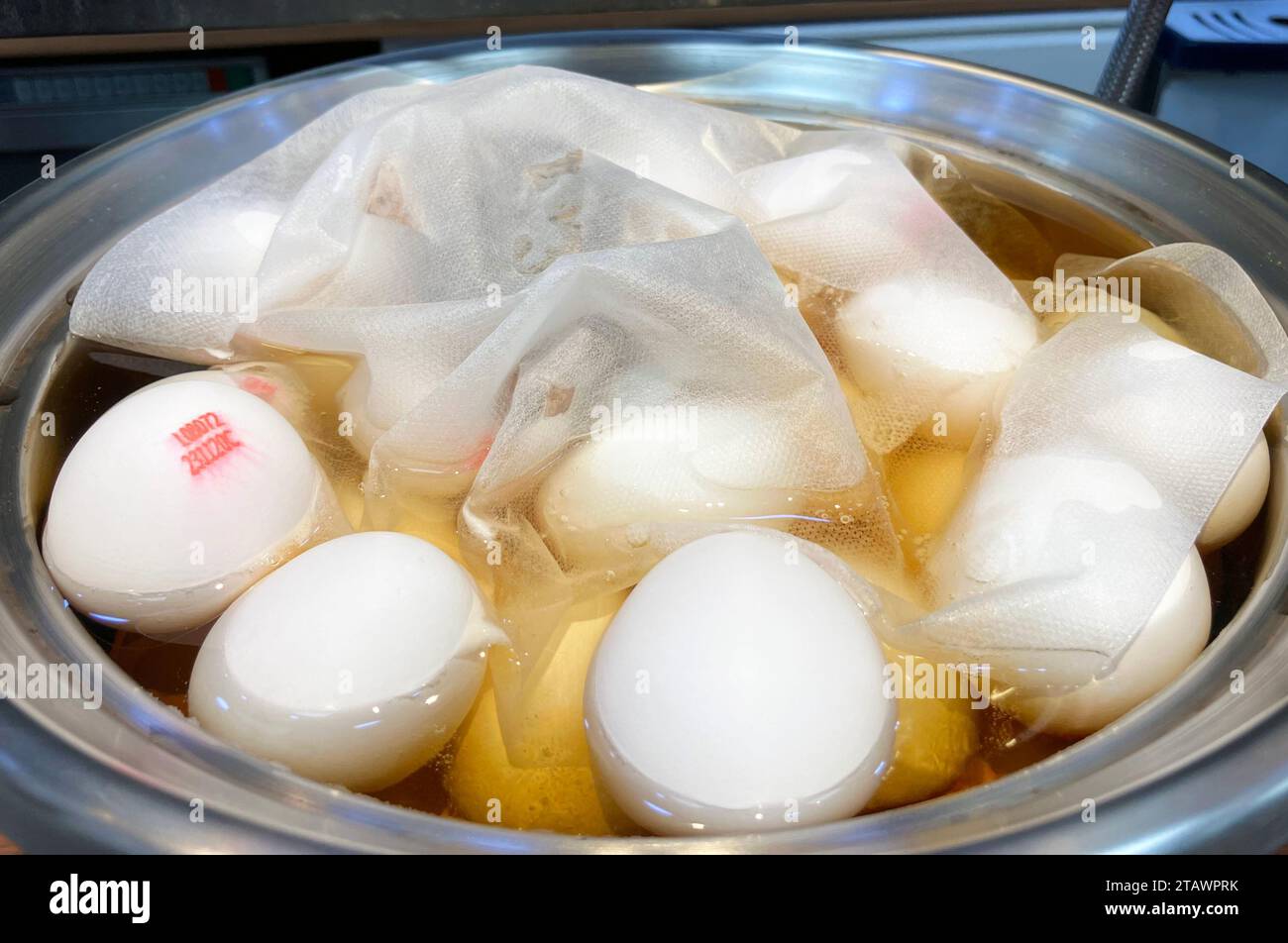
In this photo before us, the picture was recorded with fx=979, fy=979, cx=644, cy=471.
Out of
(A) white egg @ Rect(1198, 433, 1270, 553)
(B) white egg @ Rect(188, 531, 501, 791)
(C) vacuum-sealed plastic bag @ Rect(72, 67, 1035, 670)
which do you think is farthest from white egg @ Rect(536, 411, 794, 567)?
→ (A) white egg @ Rect(1198, 433, 1270, 553)

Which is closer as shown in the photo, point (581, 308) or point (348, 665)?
point (348, 665)

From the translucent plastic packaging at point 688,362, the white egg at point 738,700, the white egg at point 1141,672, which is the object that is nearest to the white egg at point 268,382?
the translucent plastic packaging at point 688,362

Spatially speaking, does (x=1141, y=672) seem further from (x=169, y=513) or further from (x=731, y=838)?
(x=169, y=513)

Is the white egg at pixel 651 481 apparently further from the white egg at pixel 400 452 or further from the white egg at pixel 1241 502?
the white egg at pixel 1241 502

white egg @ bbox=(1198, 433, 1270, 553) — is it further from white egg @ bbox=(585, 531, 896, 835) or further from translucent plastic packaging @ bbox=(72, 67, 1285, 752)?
white egg @ bbox=(585, 531, 896, 835)

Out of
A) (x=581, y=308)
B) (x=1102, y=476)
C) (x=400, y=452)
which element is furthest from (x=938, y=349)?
(x=400, y=452)
